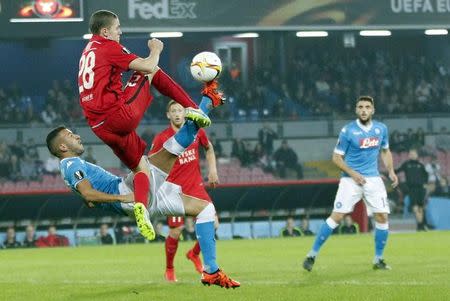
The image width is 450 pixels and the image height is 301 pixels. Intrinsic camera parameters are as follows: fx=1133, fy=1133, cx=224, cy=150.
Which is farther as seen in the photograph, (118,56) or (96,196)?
(96,196)

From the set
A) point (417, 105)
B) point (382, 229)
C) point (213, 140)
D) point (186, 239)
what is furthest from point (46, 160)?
point (382, 229)

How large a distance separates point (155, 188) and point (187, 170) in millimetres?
2550

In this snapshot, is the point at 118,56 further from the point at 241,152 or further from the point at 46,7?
the point at 241,152

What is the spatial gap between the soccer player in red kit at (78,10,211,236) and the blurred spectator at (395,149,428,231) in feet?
59.7

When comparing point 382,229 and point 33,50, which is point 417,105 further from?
point 382,229

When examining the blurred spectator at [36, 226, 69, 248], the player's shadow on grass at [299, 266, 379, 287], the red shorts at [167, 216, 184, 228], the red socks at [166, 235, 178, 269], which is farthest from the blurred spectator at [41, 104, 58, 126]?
the player's shadow on grass at [299, 266, 379, 287]

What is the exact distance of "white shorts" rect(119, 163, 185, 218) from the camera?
10281 millimetres

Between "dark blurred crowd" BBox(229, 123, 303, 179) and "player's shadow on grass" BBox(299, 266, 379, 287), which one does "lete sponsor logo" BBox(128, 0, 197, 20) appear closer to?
"dark blurred crowd" BBox(229, 123, 303, 179)

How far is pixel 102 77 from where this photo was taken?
386 inches

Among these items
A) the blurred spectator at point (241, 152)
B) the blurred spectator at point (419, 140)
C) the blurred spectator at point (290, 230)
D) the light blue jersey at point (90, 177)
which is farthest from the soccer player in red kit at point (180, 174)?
the blurred spectator at point (419, 140)

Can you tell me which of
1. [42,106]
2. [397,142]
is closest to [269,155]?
[397,142]

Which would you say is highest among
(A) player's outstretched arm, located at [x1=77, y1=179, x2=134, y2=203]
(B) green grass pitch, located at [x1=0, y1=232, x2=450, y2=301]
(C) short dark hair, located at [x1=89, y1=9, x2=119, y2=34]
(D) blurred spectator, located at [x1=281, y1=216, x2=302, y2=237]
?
(C) short dark hair, located at [x1=89, y1=9, x2=119, y2=34]

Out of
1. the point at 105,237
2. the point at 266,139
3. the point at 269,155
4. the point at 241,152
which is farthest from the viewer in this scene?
the point at 266,139

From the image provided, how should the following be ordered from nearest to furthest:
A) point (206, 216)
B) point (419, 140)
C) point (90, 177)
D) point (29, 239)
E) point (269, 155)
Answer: point (90, 177), point (206, 216), point (29, 239), point (269, 155), point (419, 140)
